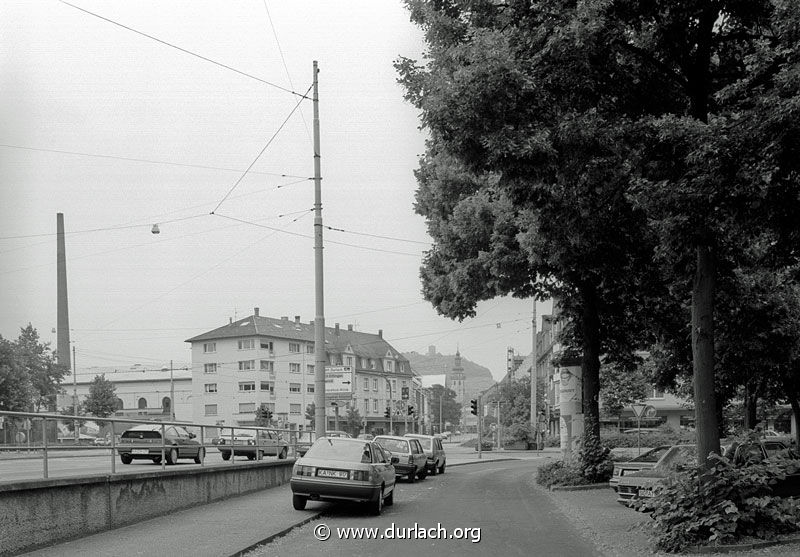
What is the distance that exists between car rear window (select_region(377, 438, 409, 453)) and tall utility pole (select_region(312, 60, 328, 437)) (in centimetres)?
565

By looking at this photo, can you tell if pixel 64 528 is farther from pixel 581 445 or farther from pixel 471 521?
pixel 581 445

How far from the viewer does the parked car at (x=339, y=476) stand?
16.1 metres

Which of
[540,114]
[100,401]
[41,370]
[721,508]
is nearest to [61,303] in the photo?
[41,370]

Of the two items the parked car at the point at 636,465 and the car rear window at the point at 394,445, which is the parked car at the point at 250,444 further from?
the parked car at the point at 636,465

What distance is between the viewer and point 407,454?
96.3ft

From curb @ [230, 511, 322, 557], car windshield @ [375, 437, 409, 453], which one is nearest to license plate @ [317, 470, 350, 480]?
curb @ [230, 511, 322, 557]

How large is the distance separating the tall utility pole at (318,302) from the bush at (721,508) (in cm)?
1260

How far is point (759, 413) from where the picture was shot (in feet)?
165

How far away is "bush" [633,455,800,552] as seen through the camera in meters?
11.4

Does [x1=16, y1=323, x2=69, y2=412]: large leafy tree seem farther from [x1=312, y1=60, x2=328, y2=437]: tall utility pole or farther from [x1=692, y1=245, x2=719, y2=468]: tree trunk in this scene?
[x1=692, y1=245, x2=719, y2=468]: tree trunk

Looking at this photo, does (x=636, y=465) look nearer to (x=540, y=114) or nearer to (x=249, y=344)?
(x=540, y=114)

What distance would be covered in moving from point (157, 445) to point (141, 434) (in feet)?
4.24

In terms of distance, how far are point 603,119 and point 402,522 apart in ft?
26.0

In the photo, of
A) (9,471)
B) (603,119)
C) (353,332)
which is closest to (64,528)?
(9,471)
